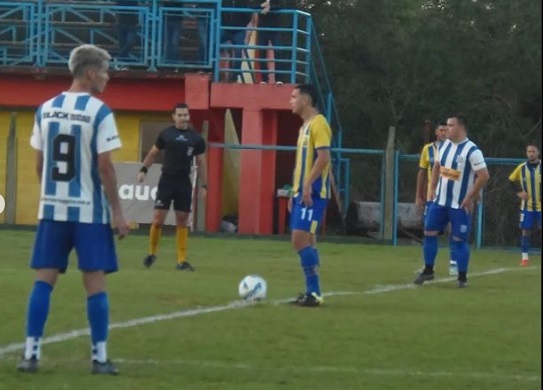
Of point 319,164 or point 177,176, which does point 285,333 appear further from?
point 177,176

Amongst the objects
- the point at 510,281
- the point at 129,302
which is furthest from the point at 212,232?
the point at 129,302

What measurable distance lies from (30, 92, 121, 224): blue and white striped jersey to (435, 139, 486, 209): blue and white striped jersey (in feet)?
24.1

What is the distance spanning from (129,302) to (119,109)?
54.1 feet

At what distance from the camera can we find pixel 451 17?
4175cm

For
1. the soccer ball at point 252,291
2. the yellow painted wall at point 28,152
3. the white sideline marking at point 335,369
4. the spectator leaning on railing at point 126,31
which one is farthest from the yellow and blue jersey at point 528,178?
the white sideline marking at point 335,369

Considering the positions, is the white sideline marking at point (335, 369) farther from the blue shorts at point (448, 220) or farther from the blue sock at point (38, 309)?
the blue shorts at point (448, 220)

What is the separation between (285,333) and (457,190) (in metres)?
5.02

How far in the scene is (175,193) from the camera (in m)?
16.5

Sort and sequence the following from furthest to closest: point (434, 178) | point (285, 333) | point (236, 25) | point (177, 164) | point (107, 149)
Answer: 1. point (236, 25)
2. point (177, 164)
3. point (434, 178)
4. point (285, 333)
5. point (107, 149)

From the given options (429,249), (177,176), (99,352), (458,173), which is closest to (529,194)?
(429,249)

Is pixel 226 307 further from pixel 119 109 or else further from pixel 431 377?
pixel 119 109

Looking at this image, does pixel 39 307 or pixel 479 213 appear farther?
pixel 479 213

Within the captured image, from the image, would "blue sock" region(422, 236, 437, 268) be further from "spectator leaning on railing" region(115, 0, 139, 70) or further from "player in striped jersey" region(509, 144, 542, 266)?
"spectator leaning on railing" region(115, 0, 139, 70)

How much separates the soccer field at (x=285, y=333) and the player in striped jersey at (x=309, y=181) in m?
0.50
